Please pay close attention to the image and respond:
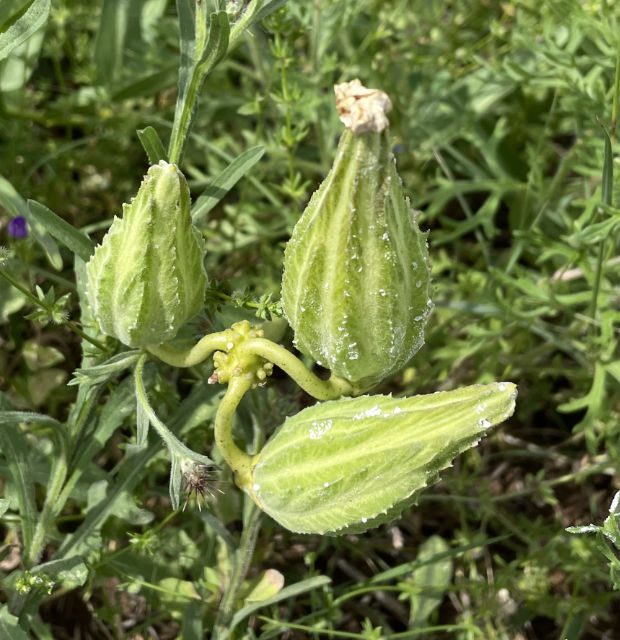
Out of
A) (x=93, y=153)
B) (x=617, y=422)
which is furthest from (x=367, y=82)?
(x=617, y=422)

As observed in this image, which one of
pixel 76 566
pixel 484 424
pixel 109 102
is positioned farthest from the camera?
pixel 109 102

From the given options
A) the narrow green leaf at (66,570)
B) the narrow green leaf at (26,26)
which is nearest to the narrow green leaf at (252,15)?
the narrow green leaf at (26,26)

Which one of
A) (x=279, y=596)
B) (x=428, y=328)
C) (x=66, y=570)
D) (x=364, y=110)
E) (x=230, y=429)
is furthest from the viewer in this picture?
(x=428, y=328)

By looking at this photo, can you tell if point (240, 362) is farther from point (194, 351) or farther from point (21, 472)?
point (21, 472)

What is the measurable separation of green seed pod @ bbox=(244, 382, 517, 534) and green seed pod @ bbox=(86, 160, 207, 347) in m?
0.37

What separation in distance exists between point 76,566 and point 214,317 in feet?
2.46

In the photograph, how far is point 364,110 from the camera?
1.50m

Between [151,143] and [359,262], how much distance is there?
681 mm

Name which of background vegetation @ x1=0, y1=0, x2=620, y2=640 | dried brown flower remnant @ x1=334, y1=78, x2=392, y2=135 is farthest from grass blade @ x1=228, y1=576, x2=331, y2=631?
dried brown flower remnant @ x1=334, y1=78, x2=392, y2=135

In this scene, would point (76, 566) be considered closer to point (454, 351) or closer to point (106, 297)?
point (106, 297)

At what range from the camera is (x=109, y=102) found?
11.9 ft

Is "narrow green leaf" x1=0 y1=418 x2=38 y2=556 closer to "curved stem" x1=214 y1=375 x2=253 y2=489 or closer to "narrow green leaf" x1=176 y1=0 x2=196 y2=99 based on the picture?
"curved stem" x1=214 y1=375 x2=253 y2=489

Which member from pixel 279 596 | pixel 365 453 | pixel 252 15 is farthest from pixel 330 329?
pixel 279 596

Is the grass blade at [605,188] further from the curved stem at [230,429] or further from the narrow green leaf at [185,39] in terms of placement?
the curved stem at [230,429]
